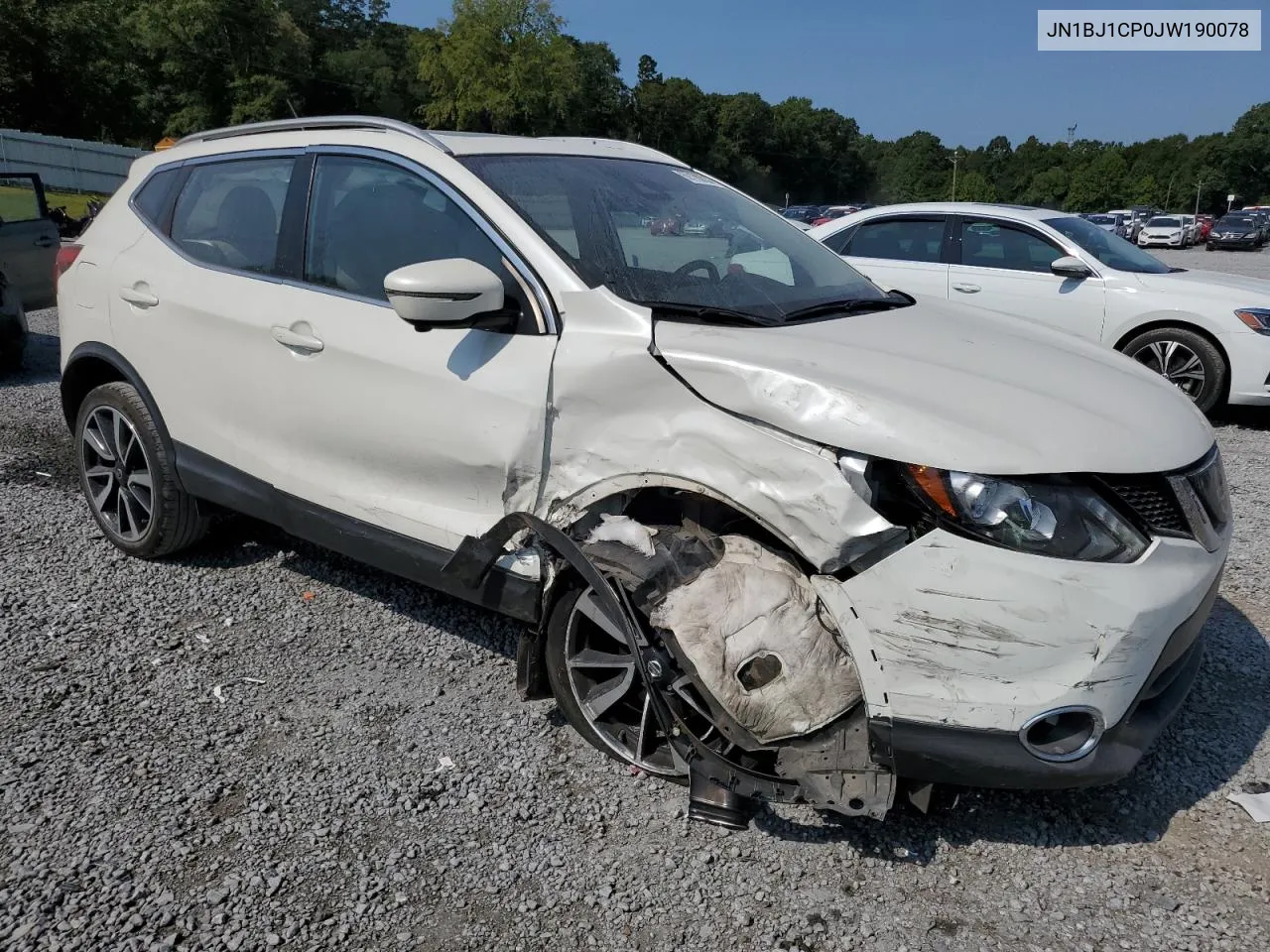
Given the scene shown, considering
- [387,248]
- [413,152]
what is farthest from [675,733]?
[413,152]

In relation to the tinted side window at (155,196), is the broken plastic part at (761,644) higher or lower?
lower

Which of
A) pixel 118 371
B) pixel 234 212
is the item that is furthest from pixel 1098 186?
pixel 118 371

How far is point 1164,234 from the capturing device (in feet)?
140

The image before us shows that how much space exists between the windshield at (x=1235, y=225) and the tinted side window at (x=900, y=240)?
42.4 metres

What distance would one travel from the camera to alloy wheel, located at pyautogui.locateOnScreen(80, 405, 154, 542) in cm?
425

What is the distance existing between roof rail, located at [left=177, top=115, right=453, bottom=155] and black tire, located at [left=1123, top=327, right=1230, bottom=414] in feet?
19.5

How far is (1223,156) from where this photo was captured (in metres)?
104

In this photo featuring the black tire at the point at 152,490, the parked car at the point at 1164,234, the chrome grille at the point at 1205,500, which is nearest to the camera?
the chrome grille at the point at 1205,500

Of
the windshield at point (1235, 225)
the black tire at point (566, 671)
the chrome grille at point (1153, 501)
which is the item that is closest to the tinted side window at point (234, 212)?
the black tire at point (566, 671)

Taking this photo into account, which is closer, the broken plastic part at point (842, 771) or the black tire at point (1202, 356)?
the broken plastic part at point (842, 771)

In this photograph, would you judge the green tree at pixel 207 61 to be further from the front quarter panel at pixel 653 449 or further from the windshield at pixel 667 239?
the front quarter panel at pixel 653 449

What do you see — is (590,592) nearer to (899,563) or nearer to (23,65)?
(899,563)

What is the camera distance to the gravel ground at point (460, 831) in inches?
91.1

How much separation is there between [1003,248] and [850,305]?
5.54 metres
